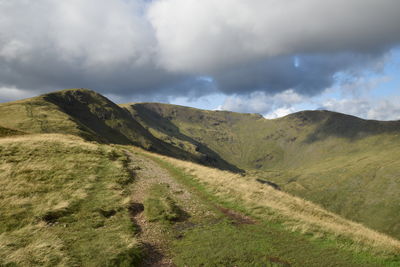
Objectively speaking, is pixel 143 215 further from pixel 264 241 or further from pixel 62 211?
pixel 264 241

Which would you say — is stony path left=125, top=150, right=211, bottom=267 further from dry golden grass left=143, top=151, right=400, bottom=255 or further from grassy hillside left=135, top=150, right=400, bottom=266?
dry golden grass left=143, top=151, right=400, bottom=255

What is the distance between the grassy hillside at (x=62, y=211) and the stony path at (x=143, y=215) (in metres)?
0.69

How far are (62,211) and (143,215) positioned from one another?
15.4ft

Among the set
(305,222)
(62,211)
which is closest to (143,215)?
(62,211)

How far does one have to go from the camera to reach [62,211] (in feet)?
50.9

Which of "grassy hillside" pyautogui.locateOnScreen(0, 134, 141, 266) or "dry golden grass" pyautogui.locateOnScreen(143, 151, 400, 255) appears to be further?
"dry golden grass" pyautogui.locateOnScreen(143, 151, 400, 255)

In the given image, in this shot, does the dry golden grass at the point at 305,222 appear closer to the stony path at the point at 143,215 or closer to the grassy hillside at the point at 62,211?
the stony path at the point at 143,215

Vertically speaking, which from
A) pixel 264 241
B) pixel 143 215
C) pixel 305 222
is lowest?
pixel 143 215

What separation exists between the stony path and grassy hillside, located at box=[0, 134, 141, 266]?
Answer: 0.69 metres

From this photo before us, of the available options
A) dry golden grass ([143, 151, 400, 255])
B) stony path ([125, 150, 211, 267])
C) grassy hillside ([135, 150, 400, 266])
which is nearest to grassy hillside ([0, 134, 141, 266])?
stony path ([125, 150, 211, 267])

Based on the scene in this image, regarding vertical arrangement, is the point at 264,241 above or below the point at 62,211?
above

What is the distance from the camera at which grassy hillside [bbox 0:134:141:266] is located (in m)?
11.1

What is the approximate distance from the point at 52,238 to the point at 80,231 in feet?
4.88

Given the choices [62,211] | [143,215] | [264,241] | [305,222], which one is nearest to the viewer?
[264,241]
